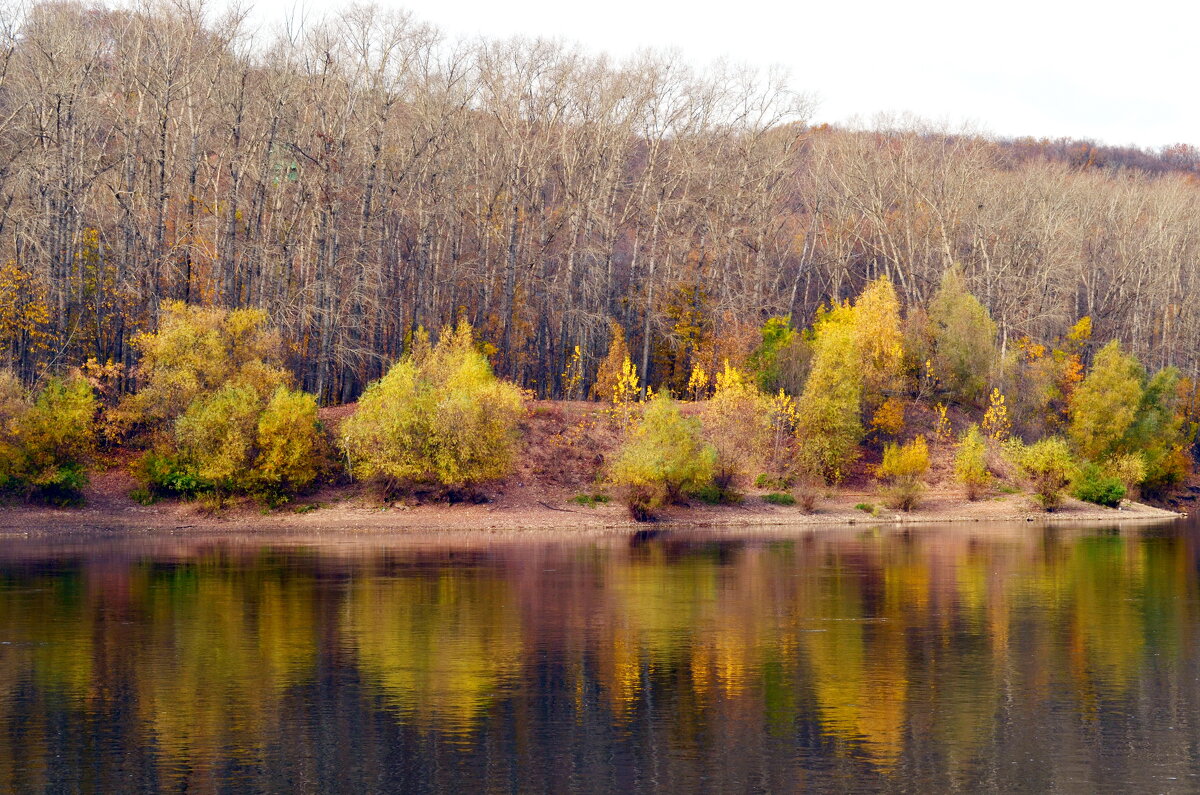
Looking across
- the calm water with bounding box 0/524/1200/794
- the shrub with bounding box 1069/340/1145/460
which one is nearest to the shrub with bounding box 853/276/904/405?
the shrub with bounding box 1069/340/1145/460

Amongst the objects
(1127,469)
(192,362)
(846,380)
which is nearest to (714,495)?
(846,380)

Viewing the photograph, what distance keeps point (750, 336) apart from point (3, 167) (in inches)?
1818

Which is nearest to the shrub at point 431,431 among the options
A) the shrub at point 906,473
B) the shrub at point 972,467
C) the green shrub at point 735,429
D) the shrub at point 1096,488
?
the green shrub at point 735,429

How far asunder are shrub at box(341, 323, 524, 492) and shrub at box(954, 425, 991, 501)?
2735 centimetres

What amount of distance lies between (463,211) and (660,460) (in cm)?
2815

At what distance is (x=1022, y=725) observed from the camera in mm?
19891

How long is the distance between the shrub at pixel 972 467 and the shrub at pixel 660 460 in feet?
56.9

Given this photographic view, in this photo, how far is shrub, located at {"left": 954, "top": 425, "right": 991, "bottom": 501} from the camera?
2832 inches

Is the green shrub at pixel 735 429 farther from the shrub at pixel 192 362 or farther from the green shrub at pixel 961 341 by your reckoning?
the shrub at pixel 192 362

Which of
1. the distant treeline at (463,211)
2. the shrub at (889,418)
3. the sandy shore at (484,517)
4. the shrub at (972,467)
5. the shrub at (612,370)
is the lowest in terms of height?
the sandy shore at (484,517)

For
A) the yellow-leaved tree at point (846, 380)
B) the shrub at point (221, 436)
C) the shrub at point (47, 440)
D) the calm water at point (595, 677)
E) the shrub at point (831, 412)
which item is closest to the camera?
the calm water at point (595, 677)

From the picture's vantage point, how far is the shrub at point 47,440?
56.3 m

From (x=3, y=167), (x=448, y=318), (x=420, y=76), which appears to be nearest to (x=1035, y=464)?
(x=448, y=318)

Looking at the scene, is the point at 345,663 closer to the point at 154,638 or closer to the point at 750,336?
the point at 154,638
